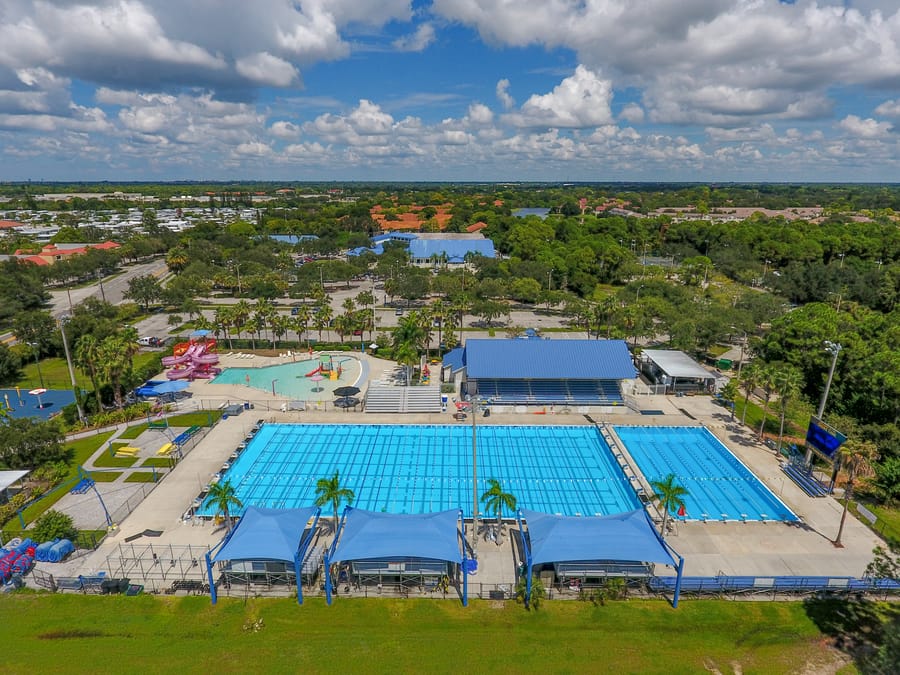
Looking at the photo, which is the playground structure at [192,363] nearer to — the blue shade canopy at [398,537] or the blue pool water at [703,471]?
the blue shade canopy at [398,537]

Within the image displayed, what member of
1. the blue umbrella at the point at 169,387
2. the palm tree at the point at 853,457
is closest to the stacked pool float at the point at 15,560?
the blue umbrella at the point at 169,387

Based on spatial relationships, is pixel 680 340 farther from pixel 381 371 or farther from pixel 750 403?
pixel 381 371

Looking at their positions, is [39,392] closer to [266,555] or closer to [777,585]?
[266,555]

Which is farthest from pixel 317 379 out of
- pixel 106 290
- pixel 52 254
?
pixel 52 254

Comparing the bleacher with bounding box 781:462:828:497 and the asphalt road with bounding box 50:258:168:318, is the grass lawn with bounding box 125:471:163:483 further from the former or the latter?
the asphalt road with bounding box 50:258:168:318

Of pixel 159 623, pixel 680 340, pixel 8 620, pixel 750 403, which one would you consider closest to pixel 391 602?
pixel 159 623

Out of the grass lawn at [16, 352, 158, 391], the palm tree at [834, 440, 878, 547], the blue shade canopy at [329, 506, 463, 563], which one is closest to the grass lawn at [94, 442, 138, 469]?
the grass lawn at [16, 352, 158, 391]
